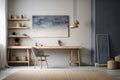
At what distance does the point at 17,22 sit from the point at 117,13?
14.8 ft

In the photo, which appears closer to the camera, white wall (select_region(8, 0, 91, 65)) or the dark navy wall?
the dark navy wall

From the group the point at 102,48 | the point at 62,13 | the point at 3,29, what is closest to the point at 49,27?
the point at 62,13

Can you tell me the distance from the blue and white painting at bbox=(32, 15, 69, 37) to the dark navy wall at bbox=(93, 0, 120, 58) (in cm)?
151

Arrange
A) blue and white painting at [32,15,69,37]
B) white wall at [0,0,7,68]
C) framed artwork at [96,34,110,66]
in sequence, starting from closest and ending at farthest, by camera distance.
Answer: white wall at [0,0,7,68] → framed artwork at [96,34,110,66] → blue and white painting at [32,15,69,37]

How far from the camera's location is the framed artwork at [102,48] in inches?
395

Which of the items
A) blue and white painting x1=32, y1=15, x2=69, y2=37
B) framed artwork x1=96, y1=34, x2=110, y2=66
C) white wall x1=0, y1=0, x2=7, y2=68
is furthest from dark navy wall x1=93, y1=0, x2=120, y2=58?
white wall x1=0, y1=0, x2=7, y2=68

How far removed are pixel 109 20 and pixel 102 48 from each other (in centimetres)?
126

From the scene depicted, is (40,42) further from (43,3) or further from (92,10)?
(92,10)

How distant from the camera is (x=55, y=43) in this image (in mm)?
10617

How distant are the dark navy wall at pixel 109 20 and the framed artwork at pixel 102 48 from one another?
0.18 m

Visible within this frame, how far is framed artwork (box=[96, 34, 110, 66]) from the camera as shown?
1004 centimetres

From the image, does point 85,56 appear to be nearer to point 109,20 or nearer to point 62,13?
point 109,20

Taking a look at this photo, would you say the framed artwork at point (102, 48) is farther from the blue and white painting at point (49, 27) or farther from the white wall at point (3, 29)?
the white wall at point (3, 29)

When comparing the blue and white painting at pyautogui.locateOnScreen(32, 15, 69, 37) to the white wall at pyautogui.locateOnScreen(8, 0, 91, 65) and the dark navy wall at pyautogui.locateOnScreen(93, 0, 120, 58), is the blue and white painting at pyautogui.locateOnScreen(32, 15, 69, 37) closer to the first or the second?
the white wall at pyautogui.locateOnScreen(8, 0, 91, 65)
